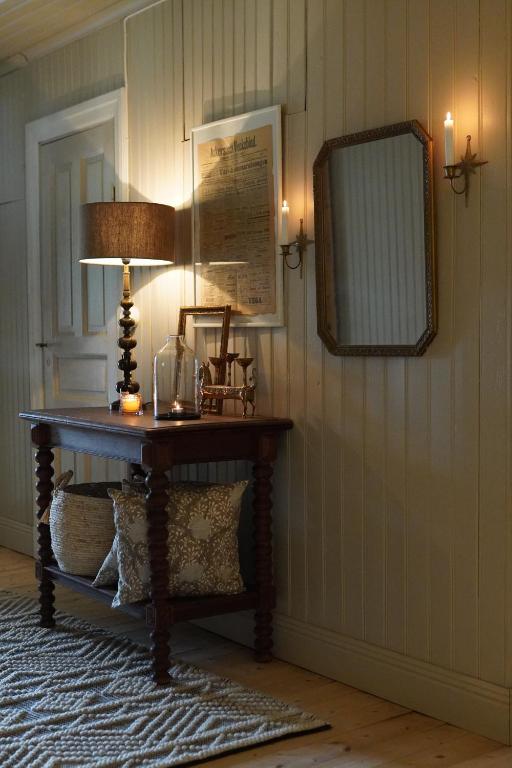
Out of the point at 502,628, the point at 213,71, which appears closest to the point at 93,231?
the point at 213,71

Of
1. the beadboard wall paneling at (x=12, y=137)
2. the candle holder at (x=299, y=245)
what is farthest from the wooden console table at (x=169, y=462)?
the beadboard wall paneling at (x=12, y=137)

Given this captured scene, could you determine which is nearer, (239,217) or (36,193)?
(239,217)

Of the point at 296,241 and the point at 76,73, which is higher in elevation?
the point at 76,73

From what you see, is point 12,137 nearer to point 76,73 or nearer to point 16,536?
point 76,73

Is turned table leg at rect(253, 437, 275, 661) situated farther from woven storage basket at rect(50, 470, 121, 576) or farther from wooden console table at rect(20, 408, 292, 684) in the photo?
woven storage basket at rect(50, 470, 121, 576)

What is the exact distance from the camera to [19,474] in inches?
199

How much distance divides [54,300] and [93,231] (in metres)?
1.07

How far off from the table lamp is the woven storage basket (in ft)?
1.31

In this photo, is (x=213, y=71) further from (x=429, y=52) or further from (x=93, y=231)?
(x=429, y=52)

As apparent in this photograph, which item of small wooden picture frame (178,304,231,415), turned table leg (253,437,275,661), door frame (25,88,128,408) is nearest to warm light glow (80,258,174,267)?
small wooden picture frame (178,304,231,415)

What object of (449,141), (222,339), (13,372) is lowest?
(13,372)

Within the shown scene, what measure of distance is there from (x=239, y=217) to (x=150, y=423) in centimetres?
85

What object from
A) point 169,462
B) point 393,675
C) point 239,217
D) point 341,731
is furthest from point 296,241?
point 341,731

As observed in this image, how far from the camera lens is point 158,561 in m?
3.05
